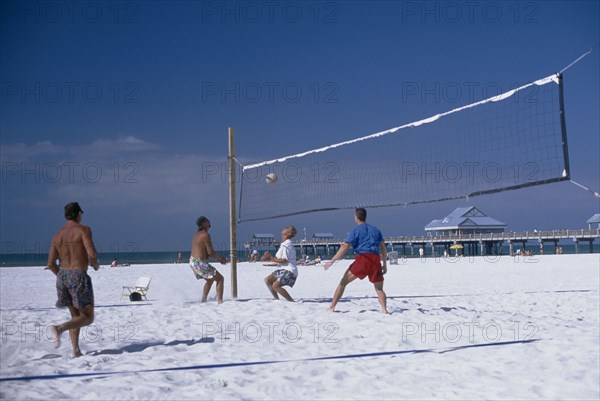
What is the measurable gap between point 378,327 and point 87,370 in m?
2.77

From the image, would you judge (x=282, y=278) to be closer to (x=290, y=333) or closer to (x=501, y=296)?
(x=290, y=333)

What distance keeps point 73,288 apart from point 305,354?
1927 millimetres

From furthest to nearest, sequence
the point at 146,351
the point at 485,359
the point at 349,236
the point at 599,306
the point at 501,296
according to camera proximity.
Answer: the point at 501,296 < the point at 599,306 < the point at 349,236 < the point at 146,351 < the point at 485,359

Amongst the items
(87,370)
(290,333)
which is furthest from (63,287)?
(290,333)

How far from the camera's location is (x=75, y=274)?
462cm

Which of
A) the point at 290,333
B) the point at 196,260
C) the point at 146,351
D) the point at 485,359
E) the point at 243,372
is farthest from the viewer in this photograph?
the point at 196,260

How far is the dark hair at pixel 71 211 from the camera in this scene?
4.76 meters

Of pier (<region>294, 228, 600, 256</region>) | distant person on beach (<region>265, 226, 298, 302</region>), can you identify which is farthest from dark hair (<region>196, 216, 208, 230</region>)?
pier (<region>294, 228, 600, 256</region>)

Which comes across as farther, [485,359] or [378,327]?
[378,327]

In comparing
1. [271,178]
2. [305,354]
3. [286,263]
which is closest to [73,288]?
[305,354]

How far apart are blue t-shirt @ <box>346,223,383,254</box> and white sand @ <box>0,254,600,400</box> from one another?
717mm

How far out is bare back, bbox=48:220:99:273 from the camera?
4625 millimetres

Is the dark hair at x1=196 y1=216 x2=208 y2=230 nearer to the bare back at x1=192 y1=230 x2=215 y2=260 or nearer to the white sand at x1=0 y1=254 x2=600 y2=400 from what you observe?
the bare back at x1=192 y1=230 x2=215 y2=260

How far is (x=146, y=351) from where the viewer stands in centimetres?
489
